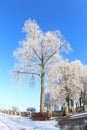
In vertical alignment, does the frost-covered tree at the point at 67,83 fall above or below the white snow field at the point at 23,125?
above

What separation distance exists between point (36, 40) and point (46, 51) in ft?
7.22

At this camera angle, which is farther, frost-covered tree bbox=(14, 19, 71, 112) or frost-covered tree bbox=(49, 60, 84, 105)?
frost-covered tree bbox=(49, 60, 84, 105)

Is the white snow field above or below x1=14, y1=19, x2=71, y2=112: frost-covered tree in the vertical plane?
below

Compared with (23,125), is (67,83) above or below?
above

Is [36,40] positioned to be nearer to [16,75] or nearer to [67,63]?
[16,75]

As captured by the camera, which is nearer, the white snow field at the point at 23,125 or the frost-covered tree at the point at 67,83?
the white snow field at the point at 23,125

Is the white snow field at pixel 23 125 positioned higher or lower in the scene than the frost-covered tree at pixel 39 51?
lower

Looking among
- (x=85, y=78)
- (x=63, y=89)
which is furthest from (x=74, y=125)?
(x=85, y=78)

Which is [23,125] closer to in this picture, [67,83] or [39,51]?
[39,51]

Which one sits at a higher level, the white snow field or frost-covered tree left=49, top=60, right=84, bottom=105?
frost-covered tree left=49, top=60, right=84, bottom=105

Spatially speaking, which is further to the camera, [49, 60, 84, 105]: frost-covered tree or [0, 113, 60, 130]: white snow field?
[49, 60, 84, 105]: frost-covered tree

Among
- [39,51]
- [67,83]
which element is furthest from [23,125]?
[67,83]

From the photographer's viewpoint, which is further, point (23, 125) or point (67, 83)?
point (67, 83)

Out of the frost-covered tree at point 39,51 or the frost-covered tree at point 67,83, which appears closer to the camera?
the frost-covered tree at point 39,51
